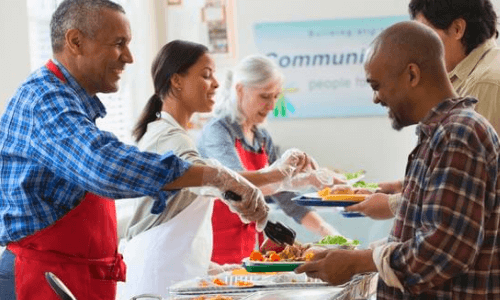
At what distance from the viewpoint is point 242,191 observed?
96.0 inches

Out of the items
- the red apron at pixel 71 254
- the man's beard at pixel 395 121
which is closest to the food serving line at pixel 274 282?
the red apron at pixel 71 254

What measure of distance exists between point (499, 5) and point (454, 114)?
4.42 m

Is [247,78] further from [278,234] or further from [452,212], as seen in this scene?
[452,212]

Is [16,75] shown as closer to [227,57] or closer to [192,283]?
[192,283]

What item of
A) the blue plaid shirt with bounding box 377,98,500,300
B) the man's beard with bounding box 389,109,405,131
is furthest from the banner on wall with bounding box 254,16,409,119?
the blue plaid shirt with bounding box 377,98,500,300

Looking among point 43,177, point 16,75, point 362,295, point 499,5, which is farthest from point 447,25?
point 499,5

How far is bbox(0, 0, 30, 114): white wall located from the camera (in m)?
3.61

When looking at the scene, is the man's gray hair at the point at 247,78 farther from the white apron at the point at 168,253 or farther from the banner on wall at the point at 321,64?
the banner on wall at the point at 321,64

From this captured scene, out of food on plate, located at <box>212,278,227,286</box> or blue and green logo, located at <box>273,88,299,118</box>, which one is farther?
blue and green logo, located at <box>273,88,299,118</box>

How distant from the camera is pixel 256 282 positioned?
2.65m

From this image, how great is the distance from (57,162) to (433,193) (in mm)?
860

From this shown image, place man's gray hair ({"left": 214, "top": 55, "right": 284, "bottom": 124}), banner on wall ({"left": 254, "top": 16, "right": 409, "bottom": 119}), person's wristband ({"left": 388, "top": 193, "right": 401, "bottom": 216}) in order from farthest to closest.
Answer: banner on wall ({"left": 254, "top": 16, "right": 409, "bottom": 119}) < man's gray hair ({"left": 214, "top": 55, "right": 284, "bottom": 124}) < person's wristband ({"left": 388, "top": 193, "right": 401, "bottom": 216})

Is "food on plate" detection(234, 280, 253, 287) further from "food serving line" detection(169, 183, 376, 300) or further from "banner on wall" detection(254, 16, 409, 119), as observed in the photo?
"banner on wall" detection(254, 16, 409, 119)

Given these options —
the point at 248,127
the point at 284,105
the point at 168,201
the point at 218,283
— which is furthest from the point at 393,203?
the point at 284,105
